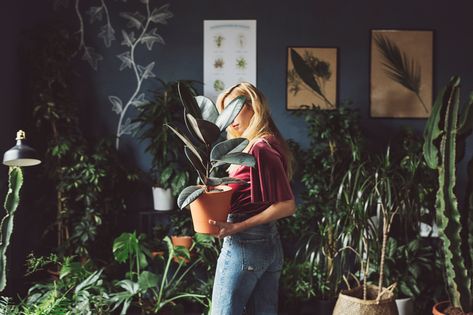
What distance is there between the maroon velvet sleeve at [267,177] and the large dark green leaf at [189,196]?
21cm

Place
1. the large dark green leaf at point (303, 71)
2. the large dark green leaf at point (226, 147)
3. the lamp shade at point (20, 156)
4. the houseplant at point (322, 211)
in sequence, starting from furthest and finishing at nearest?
the large dark green leaf at point (303, 71), the houseplant at point (322, 211), the lamp shade at point (20, 156), the large dark green leaf at point (226, 147)

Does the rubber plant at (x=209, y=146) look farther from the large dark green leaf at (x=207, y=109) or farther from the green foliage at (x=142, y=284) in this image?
the green foliage at (x=142, y=284)

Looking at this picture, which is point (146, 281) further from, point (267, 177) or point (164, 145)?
point (267, 177)

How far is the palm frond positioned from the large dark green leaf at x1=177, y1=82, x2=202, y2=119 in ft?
8.16

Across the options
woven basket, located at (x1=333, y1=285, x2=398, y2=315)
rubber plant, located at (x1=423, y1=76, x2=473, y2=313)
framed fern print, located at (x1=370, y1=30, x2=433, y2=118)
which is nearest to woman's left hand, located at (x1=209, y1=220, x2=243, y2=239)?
woven basket, located at (x1=333, y1=285, x2=398, y2=315)

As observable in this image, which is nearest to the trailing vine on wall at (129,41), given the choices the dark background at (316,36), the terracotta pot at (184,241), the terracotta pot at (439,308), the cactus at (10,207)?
the dark background at (316,36)

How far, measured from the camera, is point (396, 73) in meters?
4.32

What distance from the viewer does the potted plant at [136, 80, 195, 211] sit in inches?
161

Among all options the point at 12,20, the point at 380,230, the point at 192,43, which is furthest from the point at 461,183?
the point at 12,20

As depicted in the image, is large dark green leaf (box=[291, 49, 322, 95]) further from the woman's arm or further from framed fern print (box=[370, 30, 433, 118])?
the woman's arm

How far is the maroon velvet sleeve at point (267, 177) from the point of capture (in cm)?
211

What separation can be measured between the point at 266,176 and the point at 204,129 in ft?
0.99

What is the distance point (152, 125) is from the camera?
14.2 ft

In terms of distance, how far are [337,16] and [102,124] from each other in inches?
81.6
